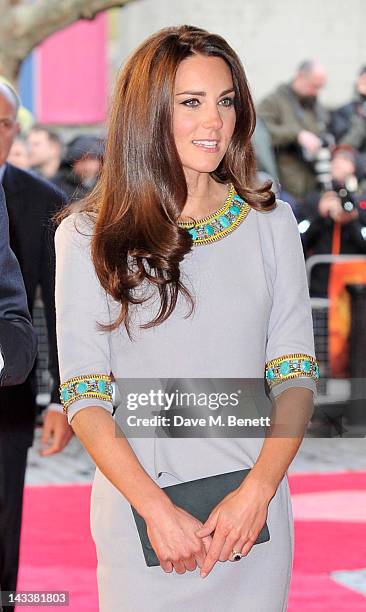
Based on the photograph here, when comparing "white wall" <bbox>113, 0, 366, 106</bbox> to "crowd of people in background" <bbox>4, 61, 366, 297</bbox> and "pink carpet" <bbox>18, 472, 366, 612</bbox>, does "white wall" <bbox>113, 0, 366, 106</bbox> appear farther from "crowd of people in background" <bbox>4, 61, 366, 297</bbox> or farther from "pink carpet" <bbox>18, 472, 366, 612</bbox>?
"pink carpet" <bbox>18, 472, 366, 612</bbox>

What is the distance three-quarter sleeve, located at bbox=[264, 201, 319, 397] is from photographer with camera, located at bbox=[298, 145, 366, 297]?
13.0 ft

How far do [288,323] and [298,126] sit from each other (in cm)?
584

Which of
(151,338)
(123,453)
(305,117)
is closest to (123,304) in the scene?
(151,338)

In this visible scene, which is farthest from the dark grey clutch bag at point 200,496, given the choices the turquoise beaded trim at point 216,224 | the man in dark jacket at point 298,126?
the man in dark jacket at point 298,126

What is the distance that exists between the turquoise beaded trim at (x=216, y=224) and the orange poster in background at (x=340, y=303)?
4.57 metres

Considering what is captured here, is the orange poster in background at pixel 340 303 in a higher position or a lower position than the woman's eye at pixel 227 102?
lower

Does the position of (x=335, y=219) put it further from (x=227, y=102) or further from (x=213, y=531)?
(x=213, y=531)

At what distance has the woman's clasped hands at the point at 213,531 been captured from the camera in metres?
2.23

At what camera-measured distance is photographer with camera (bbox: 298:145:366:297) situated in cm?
669

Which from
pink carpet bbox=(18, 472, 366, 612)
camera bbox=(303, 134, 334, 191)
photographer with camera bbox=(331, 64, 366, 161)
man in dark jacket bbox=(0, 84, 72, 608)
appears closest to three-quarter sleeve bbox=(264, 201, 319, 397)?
man in dark jacket bbox=(0, 84, 72, 608)

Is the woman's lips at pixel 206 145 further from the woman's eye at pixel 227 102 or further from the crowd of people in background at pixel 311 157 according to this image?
the crowd of people in background at pixel 311 157

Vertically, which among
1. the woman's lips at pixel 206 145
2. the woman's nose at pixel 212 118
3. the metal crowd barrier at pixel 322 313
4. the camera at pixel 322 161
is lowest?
the metal crowd barrier at pixel 322 313

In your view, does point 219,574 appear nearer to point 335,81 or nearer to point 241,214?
point 241,214

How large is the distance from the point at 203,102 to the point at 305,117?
5.94 meters
